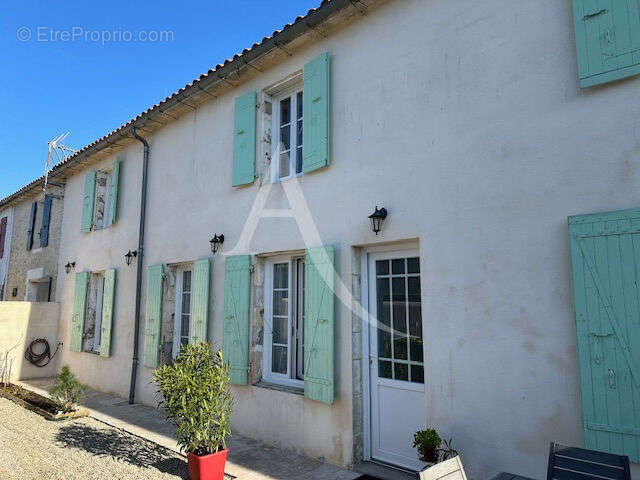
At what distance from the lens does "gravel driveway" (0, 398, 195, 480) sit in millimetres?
4184

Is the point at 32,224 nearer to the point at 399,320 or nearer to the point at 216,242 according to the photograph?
the point at 216,242

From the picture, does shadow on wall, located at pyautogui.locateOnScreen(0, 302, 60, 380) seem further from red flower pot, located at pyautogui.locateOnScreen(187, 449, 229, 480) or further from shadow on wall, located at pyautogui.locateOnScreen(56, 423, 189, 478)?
red flower pot, located at pyautogui.locateOnScreen(187, 449, 229, 480)

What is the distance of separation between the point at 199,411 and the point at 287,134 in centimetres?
361

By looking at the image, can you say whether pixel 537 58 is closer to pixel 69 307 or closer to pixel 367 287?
pixel 367 287

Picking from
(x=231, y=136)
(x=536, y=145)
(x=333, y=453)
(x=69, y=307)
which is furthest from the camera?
(x=69, y=307)

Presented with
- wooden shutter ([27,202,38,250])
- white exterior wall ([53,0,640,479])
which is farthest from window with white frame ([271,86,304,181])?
wooden shutter ([27,202,38,250])

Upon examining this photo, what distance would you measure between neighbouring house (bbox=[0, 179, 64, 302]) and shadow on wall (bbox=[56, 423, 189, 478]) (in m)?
6.21

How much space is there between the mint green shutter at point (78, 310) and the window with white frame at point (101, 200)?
1155 millimetres

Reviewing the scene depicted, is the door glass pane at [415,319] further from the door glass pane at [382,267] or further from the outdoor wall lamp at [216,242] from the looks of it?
the outdoor wall lamp at [216,242]

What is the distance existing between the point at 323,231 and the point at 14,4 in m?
6.11

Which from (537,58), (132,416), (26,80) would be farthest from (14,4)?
(537,58)

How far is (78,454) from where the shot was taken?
4734mm

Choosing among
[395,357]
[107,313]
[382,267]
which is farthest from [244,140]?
[107,313]

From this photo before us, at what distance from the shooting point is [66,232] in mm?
10367
